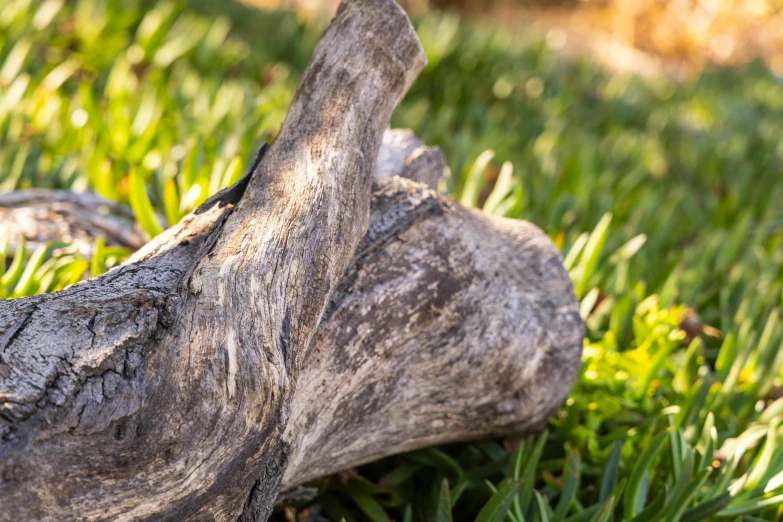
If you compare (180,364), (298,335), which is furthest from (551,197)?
(180,364)

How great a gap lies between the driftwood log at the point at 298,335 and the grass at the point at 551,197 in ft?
0.69

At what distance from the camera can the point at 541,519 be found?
1.41 meters

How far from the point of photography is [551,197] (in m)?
3.01

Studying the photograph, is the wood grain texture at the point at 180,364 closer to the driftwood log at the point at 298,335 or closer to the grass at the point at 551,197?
the driftwood log at the point at 298,335

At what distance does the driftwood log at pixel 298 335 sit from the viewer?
0.94 meters

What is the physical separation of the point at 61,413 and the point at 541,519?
0.93 m

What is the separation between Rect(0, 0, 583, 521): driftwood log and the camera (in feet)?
3.07


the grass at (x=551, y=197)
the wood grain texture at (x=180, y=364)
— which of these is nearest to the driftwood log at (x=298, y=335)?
the wood grain texture at (x=180, y=364)

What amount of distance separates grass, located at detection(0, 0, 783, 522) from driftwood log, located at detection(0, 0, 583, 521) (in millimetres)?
209

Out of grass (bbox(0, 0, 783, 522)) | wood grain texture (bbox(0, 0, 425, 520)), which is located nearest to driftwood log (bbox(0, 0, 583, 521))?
wood grain texture (bbox(0, 0, 425, 520))

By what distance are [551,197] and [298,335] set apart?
6.89 feet

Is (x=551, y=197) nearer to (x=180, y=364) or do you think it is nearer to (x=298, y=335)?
(x=298, y=335)

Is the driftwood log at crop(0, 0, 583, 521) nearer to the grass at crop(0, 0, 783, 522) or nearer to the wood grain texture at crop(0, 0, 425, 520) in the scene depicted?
the wood grain texture at crop(0, 0, 425, 520)

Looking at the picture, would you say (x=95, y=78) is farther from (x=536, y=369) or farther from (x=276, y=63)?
(x=536, y=369)
